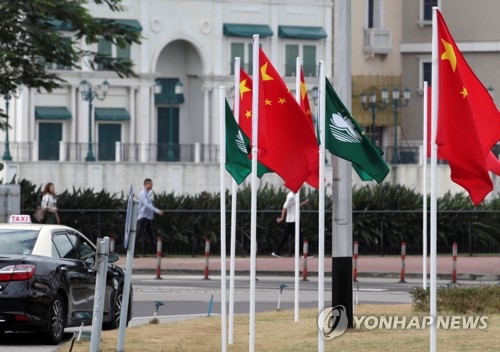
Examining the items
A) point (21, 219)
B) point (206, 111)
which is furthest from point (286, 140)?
point (206, 111)

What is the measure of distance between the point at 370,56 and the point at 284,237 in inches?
1606

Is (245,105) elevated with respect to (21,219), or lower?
elevated

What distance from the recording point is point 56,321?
19484 millimetres

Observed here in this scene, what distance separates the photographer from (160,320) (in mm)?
22844

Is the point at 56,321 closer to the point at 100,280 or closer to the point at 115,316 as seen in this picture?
the point at 115,316

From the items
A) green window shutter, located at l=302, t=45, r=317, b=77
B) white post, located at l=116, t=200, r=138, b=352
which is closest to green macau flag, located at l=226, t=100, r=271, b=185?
white post, located at l=116, t=200, r=138, b=352

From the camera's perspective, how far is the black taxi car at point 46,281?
18.9 metres

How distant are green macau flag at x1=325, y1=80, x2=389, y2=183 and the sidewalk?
16126 millimetres

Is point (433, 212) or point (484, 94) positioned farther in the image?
point (484, 94)

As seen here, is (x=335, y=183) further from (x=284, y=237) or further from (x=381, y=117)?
(x=381, y=117)

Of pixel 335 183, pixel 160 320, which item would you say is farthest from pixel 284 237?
pixel 335 183

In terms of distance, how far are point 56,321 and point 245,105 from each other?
4.10 metres

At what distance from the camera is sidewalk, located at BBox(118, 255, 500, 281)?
3638 cm

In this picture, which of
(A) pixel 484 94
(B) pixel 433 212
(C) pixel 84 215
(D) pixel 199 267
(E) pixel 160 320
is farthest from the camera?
(C) pixel 84 215
